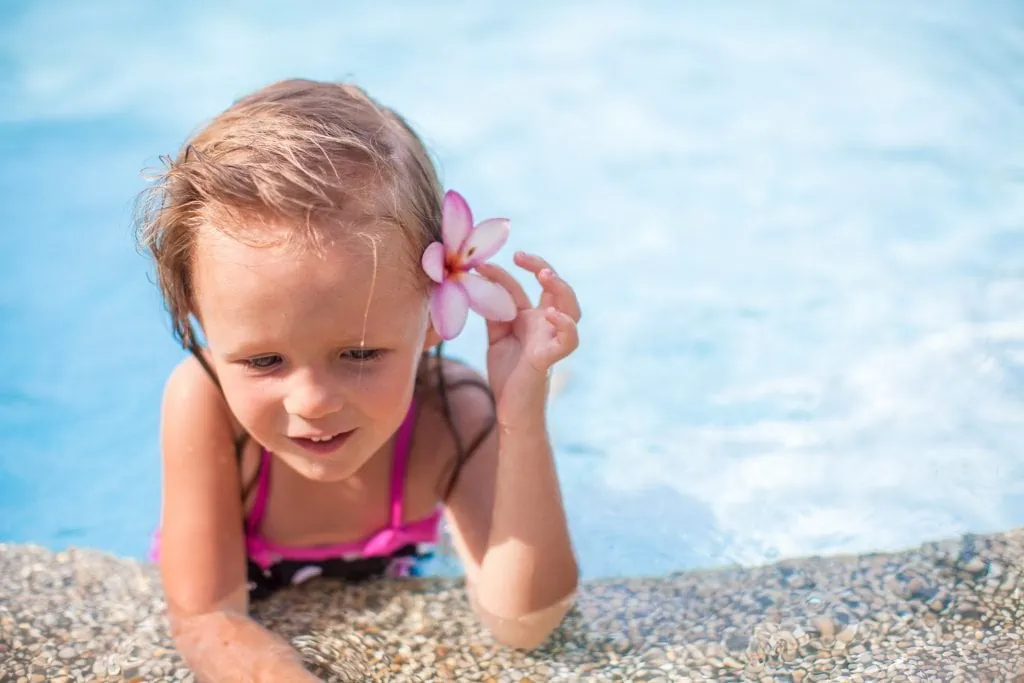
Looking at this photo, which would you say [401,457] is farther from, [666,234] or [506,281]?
[666,234]

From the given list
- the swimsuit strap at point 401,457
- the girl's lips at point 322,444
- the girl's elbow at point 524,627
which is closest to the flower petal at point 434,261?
the girl's lips at point 322,444

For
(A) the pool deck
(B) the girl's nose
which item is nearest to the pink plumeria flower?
(B) the girl's nose

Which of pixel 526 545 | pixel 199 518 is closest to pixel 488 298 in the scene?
pixel 526 545

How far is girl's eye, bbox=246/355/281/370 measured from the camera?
295cm

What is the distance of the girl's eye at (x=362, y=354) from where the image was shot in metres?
2.96

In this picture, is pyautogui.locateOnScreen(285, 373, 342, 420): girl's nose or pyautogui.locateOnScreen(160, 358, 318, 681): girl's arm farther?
pyautogui.locateOnScreen(160, 358, 318, 681): girl's arm

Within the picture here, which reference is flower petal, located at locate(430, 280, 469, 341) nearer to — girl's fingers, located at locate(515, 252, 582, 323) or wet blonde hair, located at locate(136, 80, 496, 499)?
wet blonde hair, located at locate(136, 80, 496, 499)

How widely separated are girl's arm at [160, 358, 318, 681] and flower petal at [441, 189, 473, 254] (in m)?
0.96

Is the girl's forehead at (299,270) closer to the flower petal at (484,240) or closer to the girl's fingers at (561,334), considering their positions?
the flower petal at (484,240)

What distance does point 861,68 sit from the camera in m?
7.73

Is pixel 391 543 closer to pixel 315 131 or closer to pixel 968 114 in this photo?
pixel 315 131

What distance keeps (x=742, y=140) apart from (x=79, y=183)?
4.21 meters

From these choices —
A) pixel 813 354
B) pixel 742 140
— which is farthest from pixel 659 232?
pixel 813 354

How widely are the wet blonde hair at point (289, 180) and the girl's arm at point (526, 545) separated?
2.08 ft
